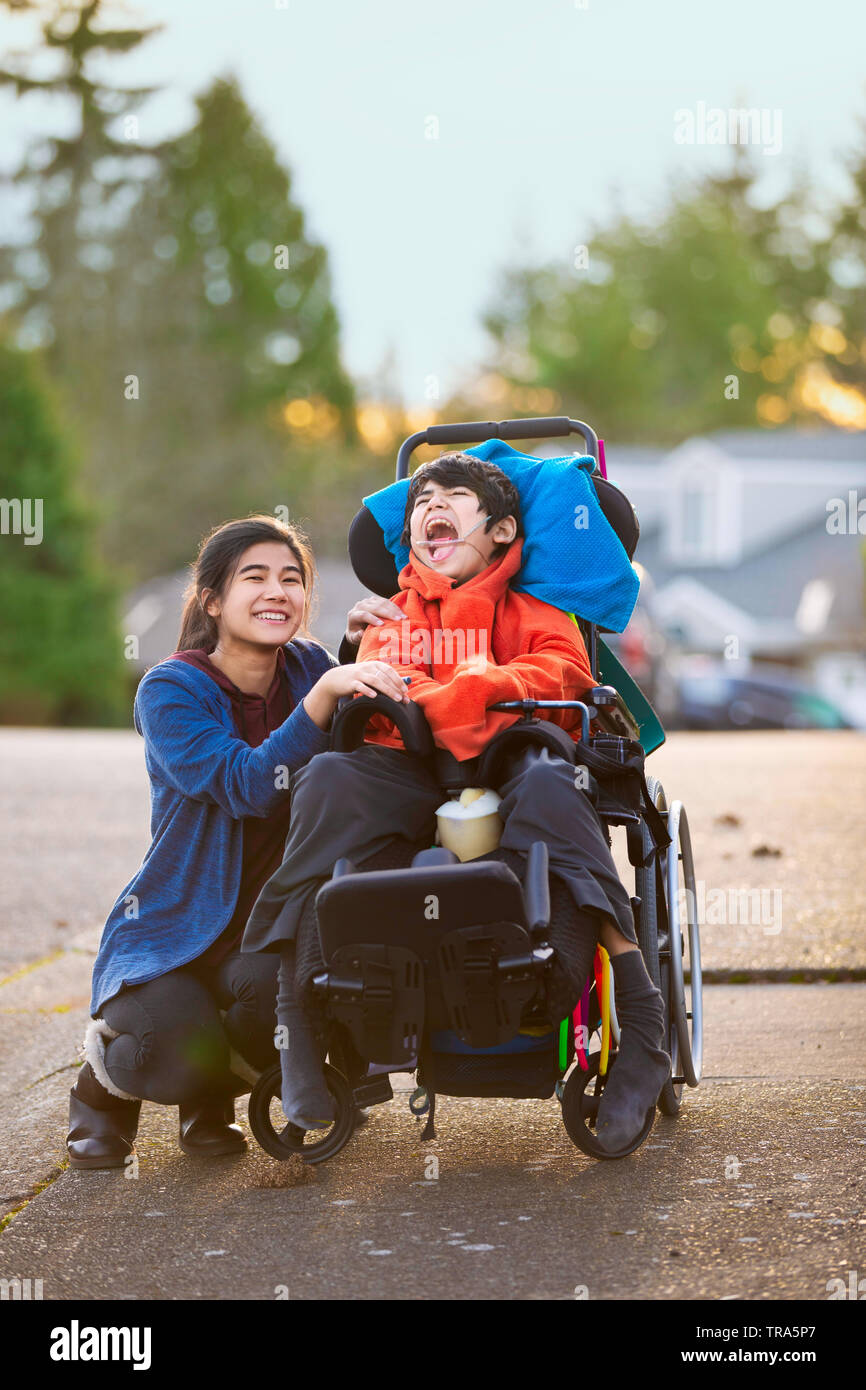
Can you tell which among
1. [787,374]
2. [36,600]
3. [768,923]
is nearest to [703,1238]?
[768,923]

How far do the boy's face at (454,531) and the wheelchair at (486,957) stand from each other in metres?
0.32

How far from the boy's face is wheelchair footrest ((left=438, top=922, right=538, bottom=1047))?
1.08 meters

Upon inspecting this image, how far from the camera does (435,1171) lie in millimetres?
3727

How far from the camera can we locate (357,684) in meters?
3.53

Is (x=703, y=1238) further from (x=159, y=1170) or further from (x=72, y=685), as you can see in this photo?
(x=72, y=685)

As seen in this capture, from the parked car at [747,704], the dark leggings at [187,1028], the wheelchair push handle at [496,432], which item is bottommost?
the parked car at [747,704]

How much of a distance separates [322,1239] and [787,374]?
172 feet

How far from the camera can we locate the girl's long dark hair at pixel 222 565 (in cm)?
412

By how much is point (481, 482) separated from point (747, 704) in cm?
2124

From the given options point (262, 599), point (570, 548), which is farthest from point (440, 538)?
point (262, 599)

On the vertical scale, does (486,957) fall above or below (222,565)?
below

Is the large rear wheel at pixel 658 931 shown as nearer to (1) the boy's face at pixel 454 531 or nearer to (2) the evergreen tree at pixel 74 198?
(1) the boy's face at pixel 454 531

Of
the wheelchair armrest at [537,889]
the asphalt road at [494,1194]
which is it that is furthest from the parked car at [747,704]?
the wheelchair armrest at [537,889]

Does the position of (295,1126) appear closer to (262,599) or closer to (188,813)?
(188,813)
